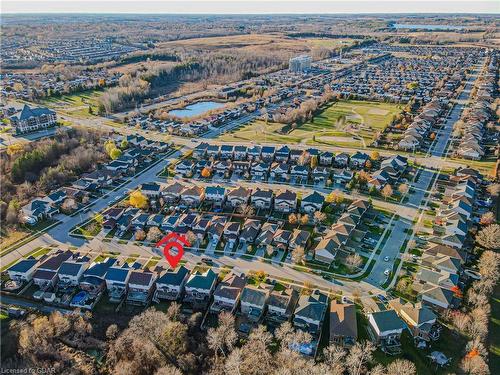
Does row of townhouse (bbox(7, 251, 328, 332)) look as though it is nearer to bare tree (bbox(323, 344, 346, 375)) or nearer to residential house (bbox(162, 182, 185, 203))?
bare tree (bbox(323, 344, 346, 375))

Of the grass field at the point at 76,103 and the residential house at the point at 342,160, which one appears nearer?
the residential house at the point at 342,160

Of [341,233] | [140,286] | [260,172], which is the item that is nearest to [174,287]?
[140,286]

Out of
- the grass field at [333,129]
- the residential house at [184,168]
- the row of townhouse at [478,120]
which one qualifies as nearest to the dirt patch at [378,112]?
the grass field at [333,129]

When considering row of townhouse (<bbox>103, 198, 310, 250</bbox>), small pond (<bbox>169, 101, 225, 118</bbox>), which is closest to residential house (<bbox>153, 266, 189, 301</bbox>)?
row of townhouse (<bbox>103, 198, 310, 250</bbox>)

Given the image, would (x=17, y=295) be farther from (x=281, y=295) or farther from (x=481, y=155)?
(x=481, y=155)

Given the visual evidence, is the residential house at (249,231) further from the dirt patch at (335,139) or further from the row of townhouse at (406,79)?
the row of townhouse at (406,79)

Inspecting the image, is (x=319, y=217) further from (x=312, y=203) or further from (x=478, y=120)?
(x=478, y=120)
